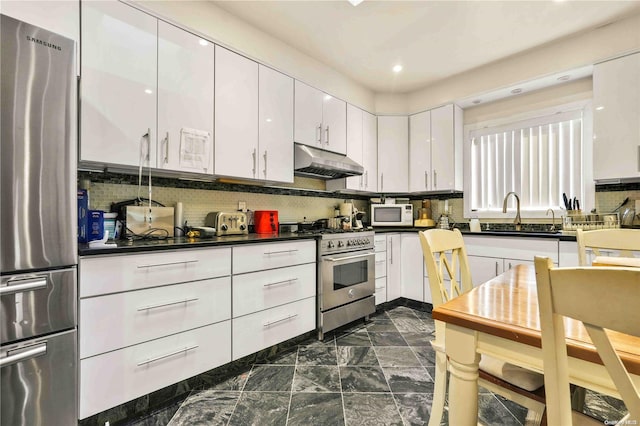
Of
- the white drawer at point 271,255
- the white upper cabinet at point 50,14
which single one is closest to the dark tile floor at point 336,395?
the white drawer at point 271,255

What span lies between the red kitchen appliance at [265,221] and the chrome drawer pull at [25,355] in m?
1.59

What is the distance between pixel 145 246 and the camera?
1.51 metres

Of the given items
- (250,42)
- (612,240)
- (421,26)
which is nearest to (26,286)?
(250,42)

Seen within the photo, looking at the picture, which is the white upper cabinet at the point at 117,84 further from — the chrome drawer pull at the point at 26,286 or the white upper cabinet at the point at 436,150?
the white upper cabinet at the point at 436,150

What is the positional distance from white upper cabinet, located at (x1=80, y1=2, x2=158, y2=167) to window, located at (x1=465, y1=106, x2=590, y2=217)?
3.41 metres

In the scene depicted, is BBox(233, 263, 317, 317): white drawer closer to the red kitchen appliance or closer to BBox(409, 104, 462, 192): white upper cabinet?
the red kitchen appliance

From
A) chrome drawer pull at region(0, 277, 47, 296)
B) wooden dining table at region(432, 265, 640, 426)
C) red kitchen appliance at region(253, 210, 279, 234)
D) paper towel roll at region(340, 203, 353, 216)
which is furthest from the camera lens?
paper towel roll at region(340, 203, 353, 216)

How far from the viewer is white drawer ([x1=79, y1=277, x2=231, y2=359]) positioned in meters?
1.34

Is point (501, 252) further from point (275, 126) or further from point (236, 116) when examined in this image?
point (236, 116)

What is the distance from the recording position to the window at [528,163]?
2.86 meters

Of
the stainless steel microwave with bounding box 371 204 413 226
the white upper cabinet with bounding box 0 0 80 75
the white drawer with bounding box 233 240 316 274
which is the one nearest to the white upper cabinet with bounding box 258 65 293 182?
the white drawer with bounding box 233 240 316 274

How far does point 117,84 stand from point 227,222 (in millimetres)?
1149

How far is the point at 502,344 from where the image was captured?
763 mm

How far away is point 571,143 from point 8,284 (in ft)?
14.1
